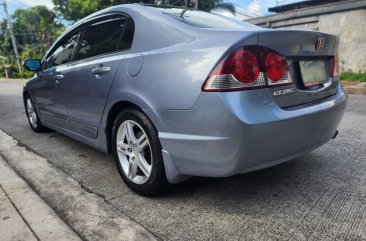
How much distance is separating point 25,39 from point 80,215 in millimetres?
74116

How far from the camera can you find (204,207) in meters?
2.19

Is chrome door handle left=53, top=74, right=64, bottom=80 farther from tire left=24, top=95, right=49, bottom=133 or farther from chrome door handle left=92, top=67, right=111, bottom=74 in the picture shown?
tire left=24, top=95, right=49, bottom=133

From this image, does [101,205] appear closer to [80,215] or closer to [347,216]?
[80,215]

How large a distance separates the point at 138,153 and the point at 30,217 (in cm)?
84

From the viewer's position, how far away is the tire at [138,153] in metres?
2.21

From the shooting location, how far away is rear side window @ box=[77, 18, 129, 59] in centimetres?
268

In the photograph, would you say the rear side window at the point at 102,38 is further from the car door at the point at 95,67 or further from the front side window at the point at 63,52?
the front side window at the point at 63,52

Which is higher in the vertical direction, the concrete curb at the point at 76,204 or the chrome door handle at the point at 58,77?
the chrome door handle at the point at 58,77

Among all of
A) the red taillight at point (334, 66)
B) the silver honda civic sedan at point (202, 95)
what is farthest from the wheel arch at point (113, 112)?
the red taillight at point (334, 66)

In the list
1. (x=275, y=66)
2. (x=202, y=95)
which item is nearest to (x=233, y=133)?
(x=202, y=95)

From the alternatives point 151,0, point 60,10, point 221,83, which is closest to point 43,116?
point 221,83

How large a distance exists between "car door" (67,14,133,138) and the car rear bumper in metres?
0.69

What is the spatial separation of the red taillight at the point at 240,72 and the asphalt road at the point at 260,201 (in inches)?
33.5

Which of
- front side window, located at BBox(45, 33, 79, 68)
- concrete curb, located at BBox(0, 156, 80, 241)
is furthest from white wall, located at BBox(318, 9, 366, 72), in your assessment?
concrete curb, located at BBox(0, 156, 80, 241)
